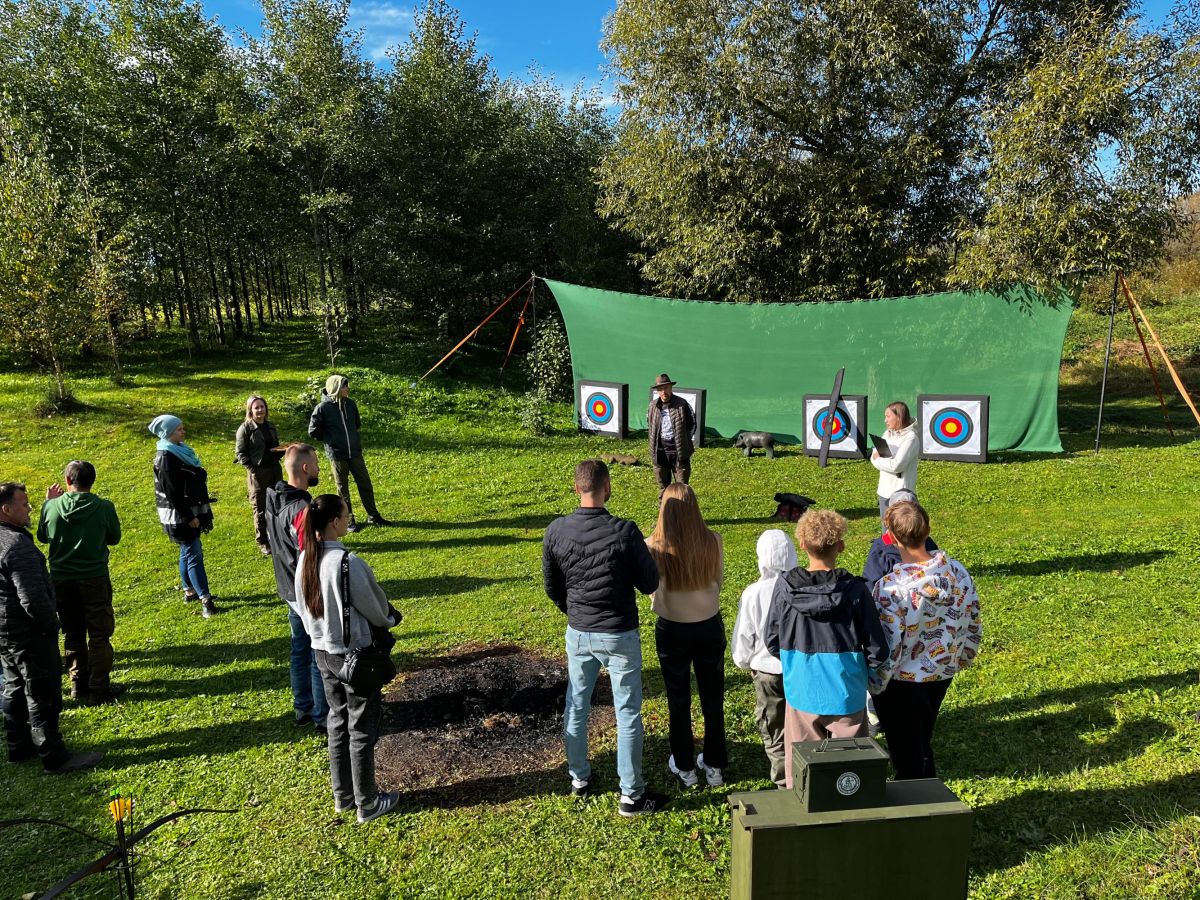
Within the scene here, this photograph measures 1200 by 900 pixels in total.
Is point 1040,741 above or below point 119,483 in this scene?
below

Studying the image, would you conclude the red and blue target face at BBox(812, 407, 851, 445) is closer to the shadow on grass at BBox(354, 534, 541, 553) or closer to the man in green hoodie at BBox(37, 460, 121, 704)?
the shadow on grass at BBox(354, 534, 541, 553)

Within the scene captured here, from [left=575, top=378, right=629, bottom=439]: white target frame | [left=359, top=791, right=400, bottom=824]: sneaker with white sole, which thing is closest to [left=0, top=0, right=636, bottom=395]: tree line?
[left=575, top=378, right=629, bottom=439]: white target frame

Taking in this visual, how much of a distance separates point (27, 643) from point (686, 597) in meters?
3.41

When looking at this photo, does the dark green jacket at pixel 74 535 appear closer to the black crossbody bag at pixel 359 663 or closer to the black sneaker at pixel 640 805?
the black crossbody bag at pixel 359 663

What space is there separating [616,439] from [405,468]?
347 centimetres

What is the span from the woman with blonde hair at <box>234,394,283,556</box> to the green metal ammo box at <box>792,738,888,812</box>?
600cm

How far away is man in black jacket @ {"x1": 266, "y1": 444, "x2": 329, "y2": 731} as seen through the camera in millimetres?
3854

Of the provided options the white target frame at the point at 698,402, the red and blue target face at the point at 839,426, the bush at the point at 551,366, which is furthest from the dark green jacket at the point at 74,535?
the bush at the point at 551,366

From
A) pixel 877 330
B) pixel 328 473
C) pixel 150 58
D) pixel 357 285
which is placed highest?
pixel 150 58

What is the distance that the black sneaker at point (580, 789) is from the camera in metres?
3.55

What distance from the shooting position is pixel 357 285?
18.8 metres

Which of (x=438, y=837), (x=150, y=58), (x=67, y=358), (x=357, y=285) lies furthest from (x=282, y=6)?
(x=438, y=837)

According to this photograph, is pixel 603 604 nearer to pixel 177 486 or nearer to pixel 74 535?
pixel 74 535

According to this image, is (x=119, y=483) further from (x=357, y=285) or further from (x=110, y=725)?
(x=357, y=285)
